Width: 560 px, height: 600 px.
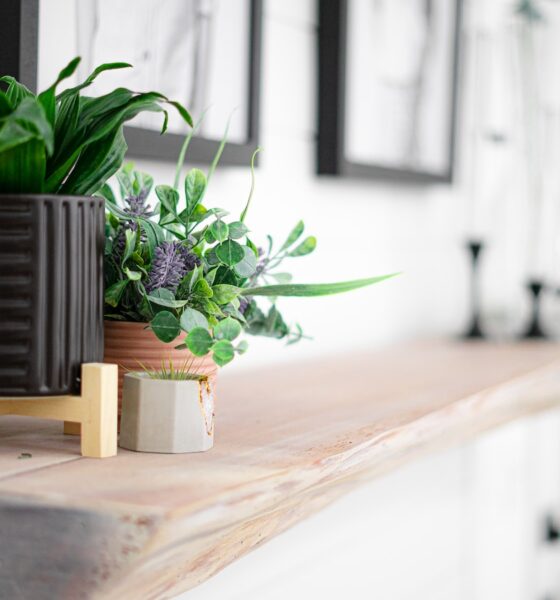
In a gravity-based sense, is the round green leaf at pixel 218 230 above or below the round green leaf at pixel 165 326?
above

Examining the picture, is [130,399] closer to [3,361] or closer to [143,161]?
[3,361]

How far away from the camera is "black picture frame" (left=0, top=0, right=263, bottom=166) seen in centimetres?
94

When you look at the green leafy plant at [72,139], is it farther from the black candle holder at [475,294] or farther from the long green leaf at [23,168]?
the black candle holder at [475,294]

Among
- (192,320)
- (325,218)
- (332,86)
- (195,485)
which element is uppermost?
(332,86)

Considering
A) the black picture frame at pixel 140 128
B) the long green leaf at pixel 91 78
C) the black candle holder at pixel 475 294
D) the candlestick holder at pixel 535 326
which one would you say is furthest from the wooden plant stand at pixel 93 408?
the candlestick holder at pixel 535 326

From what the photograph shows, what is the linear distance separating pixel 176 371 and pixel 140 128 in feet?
1.21

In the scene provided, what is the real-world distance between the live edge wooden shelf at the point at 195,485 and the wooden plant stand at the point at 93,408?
16mm

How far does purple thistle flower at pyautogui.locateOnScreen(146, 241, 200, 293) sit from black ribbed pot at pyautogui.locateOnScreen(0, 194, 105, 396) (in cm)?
6

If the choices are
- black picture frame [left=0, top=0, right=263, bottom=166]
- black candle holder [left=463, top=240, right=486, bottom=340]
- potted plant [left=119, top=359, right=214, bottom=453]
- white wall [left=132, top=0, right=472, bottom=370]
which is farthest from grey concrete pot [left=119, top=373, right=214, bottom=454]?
black candle holder [left=463, top=240, right=486, bottom=340]

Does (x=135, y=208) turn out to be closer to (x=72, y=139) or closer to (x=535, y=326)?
(x=72, y=139)

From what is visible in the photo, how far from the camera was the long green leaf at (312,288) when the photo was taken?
0.85m

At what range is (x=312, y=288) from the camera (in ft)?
2.81

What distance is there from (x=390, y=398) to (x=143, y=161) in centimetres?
41

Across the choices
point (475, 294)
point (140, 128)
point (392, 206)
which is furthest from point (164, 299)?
point (475, 294)
